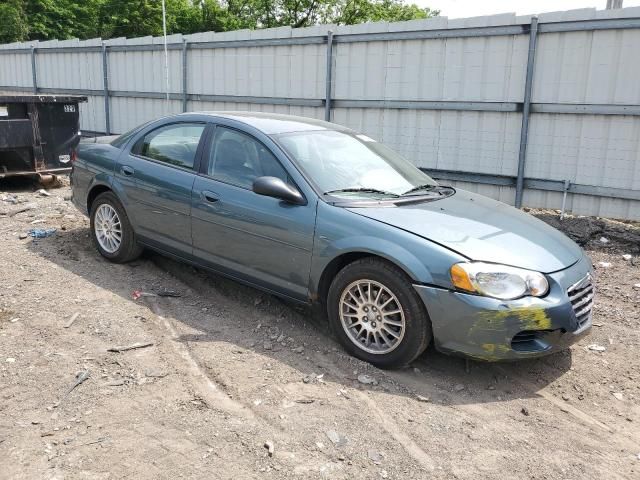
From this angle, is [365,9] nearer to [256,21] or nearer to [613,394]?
[256,21]

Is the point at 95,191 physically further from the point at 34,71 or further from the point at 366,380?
the point at 34,71

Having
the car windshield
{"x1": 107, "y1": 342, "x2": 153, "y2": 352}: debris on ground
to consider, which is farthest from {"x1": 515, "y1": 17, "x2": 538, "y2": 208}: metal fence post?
{"x1": 107, "y1": 342, "x2": 153, "y2": 352}: debris on ground

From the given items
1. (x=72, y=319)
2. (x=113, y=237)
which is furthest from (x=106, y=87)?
(x=72, y=319)

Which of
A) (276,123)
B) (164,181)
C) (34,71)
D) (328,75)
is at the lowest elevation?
(164,181)

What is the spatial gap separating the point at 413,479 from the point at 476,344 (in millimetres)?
1055

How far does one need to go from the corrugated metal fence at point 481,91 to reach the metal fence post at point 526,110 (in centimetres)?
1

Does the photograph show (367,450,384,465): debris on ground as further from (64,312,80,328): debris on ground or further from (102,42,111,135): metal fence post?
(102,42,111,135): metal fence post

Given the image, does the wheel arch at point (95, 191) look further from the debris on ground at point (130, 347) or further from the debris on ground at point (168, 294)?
the debris on ground at point (130, 347)

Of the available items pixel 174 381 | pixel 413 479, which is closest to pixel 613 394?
pixel 413 479

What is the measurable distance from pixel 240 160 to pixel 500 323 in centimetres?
239

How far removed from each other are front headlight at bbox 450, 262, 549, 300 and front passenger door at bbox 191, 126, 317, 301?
110 cm

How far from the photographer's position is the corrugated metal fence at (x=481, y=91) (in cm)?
766

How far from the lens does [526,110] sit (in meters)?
8.18

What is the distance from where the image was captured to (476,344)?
149 inches
